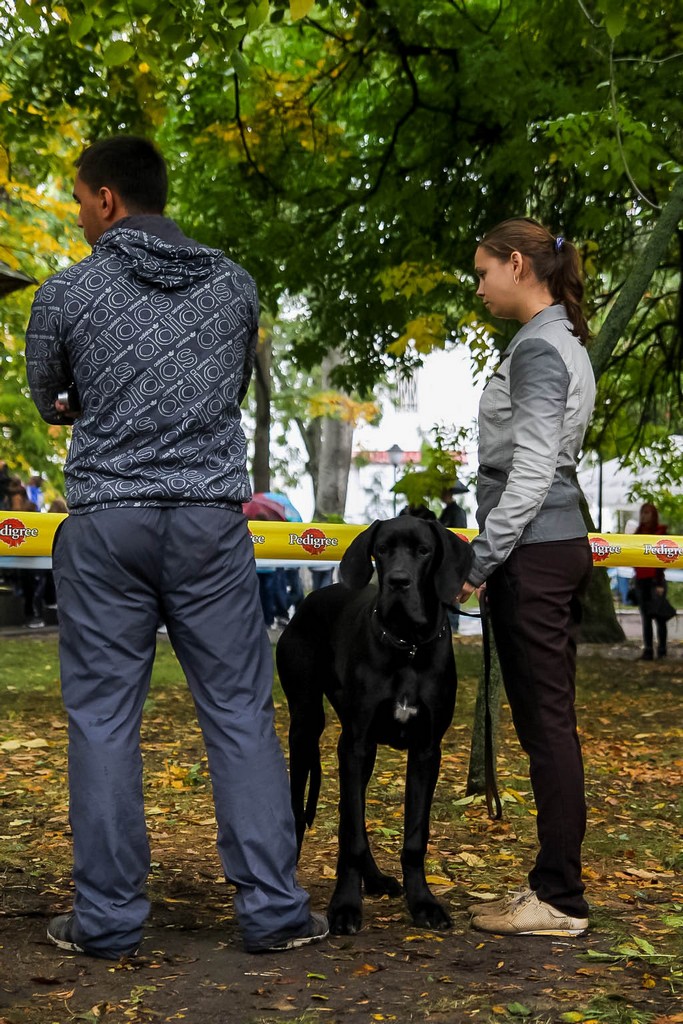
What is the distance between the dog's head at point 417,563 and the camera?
4.13m

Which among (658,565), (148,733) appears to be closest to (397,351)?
(658,565)

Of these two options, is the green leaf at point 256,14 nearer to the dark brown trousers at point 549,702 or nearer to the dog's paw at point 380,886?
the dark brown trousers at point 549,702

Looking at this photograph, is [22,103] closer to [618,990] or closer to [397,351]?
[397,351]

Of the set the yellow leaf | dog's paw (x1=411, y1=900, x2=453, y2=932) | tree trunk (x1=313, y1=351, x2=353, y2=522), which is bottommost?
dog's paw (x1=411, y1=900, x2=453, y2=932)

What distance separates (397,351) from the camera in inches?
427

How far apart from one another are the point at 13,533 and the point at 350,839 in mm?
4450

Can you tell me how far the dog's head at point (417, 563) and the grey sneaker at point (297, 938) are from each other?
3.23ft

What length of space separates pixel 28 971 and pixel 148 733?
5.61 m

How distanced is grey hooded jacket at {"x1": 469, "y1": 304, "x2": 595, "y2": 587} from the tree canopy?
419 cm

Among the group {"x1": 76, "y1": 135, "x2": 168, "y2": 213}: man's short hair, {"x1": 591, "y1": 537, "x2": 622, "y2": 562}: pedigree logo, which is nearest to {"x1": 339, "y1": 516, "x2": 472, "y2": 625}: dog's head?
{"x1": 76, "y1": 135, "x2": 168, "y2": 213}: man's short hair

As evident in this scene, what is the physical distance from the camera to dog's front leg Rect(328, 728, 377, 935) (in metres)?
4.10

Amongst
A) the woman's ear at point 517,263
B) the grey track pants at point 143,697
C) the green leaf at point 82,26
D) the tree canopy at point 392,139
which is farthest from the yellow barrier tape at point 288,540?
the grey track pants at point 143,697

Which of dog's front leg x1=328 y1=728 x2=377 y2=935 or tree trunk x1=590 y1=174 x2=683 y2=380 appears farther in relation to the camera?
tree trunk x1=590 y1=174 x2=683 y2=380

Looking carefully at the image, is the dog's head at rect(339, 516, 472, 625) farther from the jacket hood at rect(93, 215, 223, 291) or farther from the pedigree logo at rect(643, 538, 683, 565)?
the pedigree logo at rect(643, 538, 683, 565)
